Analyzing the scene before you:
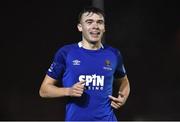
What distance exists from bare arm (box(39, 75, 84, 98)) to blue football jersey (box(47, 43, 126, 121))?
0.05 metres

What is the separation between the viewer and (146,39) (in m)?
6.29

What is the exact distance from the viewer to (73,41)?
6.18 meters

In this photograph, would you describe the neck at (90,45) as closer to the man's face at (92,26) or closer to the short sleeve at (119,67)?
the man's face at (92,26)

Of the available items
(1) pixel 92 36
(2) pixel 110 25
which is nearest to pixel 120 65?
(1) pixel 92 36

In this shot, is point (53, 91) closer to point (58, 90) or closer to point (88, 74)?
point (58, 90)

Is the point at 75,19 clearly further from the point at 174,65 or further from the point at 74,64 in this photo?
the point at 74,64

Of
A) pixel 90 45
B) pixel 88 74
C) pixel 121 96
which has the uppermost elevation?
pixel 90 45

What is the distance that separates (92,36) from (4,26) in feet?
9.18

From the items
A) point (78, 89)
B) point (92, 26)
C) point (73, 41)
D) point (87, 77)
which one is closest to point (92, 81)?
point (87, 77)

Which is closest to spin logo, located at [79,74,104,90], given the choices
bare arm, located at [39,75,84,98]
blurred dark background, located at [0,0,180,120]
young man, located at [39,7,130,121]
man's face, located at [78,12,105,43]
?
young man, located at [39,7,130,121]

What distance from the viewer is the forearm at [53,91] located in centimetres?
338

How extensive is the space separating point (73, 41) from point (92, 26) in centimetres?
265

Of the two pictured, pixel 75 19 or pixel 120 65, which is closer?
pixel 120 65

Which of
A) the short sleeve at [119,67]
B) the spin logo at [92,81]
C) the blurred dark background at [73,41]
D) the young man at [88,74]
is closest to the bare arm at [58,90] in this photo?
the young man at [88,74]
